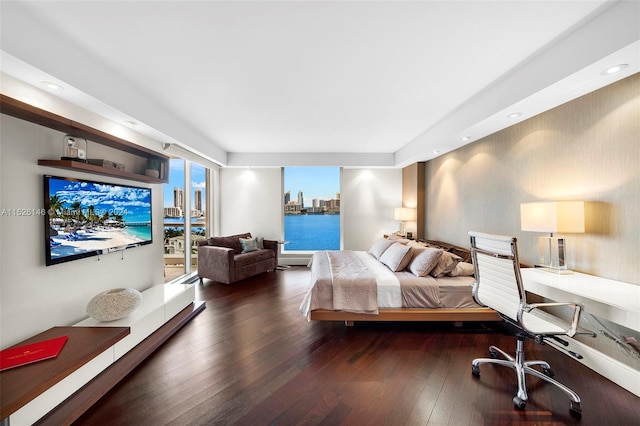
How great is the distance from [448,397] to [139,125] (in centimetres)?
399

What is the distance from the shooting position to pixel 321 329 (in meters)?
2.78

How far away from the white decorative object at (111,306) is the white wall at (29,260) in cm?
26

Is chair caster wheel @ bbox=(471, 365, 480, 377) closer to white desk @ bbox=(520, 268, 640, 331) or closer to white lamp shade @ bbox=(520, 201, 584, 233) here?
white desk @ bbox=(520, 268, 640, 331)

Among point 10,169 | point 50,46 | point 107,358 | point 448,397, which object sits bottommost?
point 448,397

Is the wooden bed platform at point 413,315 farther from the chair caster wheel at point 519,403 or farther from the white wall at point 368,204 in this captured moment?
the white wall at point 368,204

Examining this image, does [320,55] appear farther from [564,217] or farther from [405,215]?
[405,215]

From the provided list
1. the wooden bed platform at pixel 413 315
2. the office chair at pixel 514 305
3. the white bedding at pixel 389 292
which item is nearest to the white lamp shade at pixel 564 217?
the office chair at pixel 514 305

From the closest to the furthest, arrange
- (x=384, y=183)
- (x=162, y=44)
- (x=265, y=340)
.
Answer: (x=162, y=44), (x=265, y=340), (x=384, y=183)

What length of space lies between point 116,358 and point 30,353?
56 centimetres

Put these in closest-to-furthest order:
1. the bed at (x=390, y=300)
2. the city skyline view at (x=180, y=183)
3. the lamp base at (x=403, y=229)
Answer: the bed at (x=390, y=300) < the city skyline view at (x=180, y=183) < the lamp base at (x=403, y=229)

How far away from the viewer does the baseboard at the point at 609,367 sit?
5.94 ft

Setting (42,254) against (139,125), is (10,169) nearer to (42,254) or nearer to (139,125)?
(42,254)

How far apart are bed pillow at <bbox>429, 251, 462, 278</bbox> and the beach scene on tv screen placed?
364 centimetres

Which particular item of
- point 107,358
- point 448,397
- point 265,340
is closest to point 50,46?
point 107,358
